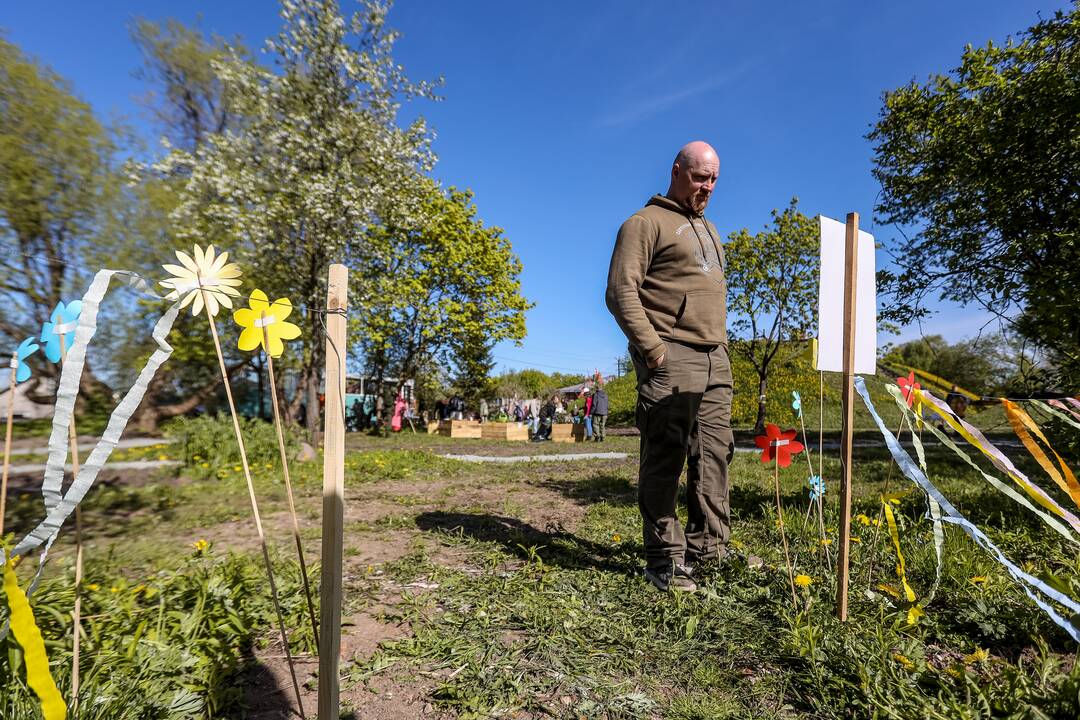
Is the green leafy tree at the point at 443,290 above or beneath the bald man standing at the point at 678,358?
above

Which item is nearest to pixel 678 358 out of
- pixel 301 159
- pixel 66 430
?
pixel 66 430

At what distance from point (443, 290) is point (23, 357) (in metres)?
17.0

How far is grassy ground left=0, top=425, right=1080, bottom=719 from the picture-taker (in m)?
1.55

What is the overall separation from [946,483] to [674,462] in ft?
14.2

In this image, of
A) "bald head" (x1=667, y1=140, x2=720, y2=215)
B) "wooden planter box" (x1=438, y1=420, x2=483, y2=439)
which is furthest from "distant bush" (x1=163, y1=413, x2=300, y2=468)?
"wooden planter box" (x1=438, y1=420, x2=483, y2=439)

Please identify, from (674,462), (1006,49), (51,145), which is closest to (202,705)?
(674,462)

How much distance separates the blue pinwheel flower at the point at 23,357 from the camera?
1.21 meters

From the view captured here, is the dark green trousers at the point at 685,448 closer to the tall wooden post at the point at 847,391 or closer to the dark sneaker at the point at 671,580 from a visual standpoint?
the dark sneaker at the point at 671,580

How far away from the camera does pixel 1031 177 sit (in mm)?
4191

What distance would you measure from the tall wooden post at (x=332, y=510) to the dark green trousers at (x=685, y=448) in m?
1.52

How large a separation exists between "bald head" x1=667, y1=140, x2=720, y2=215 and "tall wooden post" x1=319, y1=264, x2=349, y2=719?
1.93 m

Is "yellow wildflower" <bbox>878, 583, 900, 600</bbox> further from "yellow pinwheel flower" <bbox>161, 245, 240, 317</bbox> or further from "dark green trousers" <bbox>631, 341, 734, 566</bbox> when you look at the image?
"yellow pinwheel flower" <bbox>161, 245, 240, 317</bbox>

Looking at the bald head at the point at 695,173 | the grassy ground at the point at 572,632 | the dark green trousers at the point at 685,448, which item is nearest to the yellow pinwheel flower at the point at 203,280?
the grassy ground at the point at 572,632

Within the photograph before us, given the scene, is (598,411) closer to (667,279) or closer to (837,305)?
(667,279)
